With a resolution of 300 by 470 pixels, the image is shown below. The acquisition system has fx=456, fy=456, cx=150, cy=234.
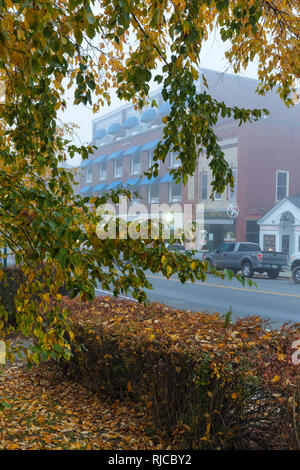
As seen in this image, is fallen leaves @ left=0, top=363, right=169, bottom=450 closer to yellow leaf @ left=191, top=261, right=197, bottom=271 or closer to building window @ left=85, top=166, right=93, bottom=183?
yellow leaf @ left=191, top=261, right=197, bottom=271

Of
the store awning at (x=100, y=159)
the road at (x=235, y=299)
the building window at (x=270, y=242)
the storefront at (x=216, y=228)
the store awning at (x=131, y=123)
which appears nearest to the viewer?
the road at (x=235, y=299)

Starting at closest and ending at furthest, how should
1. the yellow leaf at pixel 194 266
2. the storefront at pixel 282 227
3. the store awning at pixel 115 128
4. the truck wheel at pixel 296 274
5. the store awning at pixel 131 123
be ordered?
1. the yellow leaf at pixel 194 266
2. the truck wheel at pixel 296 274
3. the storefront at pixel 282 227
4. the store awning at pixel 131 123
5. the store awning at pixel 115 128

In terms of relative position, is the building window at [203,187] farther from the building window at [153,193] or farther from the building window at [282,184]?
the building window at [153,193]

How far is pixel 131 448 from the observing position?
4.17 m

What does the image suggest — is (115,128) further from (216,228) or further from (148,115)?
(216,228)

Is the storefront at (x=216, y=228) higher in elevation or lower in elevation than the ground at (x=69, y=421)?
higher

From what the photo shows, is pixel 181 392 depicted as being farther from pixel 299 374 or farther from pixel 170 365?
pixel 299 374

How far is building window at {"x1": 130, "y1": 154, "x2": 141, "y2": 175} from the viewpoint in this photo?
48.8 meters

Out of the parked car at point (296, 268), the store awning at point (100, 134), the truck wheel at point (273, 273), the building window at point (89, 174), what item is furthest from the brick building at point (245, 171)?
the building window at point (89, 174)

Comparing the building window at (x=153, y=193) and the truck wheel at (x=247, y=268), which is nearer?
the truck wheel at (x=247, y=268)

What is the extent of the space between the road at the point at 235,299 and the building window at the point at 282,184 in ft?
62.1

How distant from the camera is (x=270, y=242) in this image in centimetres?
3266

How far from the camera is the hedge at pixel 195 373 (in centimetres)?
347

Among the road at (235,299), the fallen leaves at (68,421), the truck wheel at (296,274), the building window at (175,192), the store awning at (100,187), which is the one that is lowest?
the road at (235,299)
